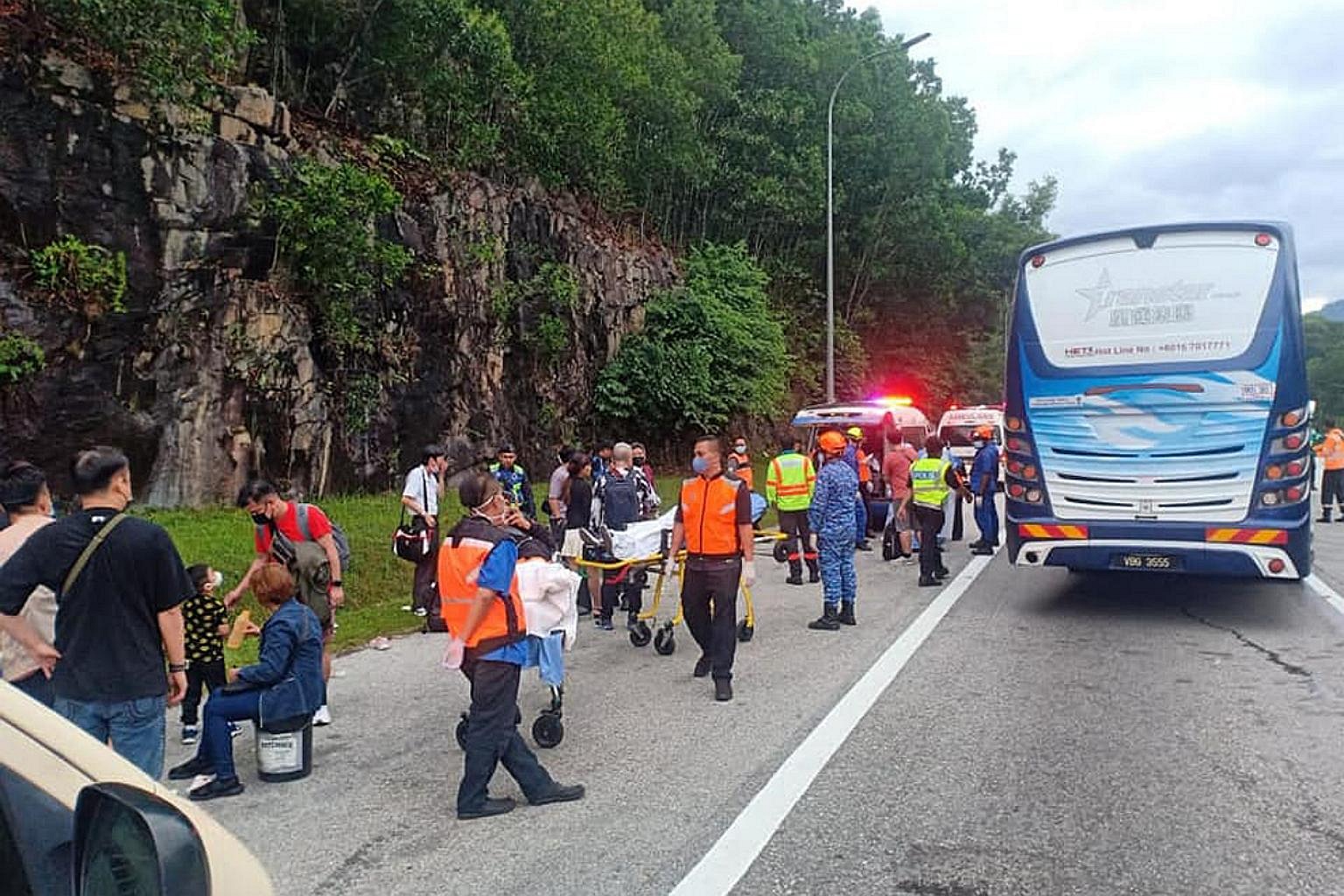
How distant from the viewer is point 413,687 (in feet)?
23.7

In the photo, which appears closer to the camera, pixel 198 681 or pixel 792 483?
pixel 198 681

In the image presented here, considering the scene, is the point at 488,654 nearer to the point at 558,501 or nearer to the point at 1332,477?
the point at 558,501

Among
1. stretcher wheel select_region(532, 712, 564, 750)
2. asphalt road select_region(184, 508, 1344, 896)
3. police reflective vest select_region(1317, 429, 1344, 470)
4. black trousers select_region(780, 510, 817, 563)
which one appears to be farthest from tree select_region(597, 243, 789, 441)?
stretcher wheel select_region(532, 712, 564, 750)

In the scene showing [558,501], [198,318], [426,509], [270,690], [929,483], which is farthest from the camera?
[198,318]

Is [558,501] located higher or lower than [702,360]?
lower

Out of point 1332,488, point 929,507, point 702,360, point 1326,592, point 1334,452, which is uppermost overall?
point 702,360

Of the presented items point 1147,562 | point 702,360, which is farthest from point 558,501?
point 702,360

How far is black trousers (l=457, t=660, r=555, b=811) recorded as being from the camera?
476cm

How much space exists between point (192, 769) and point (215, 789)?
311 millimetres

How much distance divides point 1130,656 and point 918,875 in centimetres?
460

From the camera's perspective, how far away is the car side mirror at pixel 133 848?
4.44 feet

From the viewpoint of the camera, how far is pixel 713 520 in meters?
7.14

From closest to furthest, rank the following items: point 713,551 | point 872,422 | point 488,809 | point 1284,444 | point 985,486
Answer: point 488,809, point 713,551, point 1284,444, point 985,486, point 872,422

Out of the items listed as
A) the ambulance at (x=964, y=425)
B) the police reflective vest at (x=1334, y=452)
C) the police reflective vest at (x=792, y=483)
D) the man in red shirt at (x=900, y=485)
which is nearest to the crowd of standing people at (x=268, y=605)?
the police reflective vest at (x=792, y=483)
